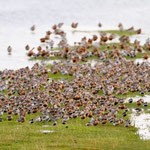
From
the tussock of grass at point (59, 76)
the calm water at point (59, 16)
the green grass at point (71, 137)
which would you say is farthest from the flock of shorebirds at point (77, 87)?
the calm water at point (59, 16)

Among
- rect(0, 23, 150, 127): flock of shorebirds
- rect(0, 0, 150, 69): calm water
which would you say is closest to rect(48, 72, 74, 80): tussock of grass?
rect(0, 23, 150, 127): flock of shorebirds

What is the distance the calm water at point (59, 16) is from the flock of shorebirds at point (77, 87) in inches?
368

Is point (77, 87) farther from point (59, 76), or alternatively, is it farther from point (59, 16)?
point (59, 16)

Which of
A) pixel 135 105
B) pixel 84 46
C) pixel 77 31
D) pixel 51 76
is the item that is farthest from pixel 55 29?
pixel 135 105

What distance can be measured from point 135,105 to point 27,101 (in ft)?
25.8

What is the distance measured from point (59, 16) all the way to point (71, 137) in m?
Result: 48.6

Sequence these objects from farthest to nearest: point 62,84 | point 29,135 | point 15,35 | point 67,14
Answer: point 67,14 → point 15,35 → point 62,84 → point 29,135

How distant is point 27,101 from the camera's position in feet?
112

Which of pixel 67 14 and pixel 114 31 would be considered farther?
pixel 67 14

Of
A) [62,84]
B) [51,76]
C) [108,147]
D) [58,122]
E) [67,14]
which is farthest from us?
[67,14]

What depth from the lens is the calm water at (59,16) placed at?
204 ft

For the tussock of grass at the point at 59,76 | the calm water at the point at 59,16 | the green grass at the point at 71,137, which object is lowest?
the green grass at the point at 71,137

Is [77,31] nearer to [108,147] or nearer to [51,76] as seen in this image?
[51,76]

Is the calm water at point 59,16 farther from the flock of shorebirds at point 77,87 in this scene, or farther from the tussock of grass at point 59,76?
the tussock of grass at point 59,76
